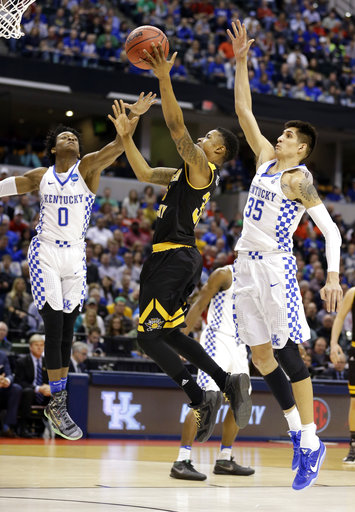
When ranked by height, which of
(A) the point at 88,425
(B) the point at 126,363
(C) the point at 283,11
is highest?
(C) the point at 283,11

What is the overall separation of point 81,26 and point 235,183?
640cm

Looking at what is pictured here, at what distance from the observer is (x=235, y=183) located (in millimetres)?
23594

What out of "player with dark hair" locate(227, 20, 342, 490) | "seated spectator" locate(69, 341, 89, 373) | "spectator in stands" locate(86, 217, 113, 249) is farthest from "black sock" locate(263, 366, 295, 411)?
"spectator in stands" locate(86, 217, 113, 249)

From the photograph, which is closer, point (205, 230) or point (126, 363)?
point (126, 363)

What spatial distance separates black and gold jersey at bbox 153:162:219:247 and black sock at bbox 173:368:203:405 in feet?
3.53

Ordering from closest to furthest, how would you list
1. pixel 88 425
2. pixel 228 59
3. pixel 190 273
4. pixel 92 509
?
pixel 92 509 < pixel 190 273 < pixel 88 425 < pixel 228 59

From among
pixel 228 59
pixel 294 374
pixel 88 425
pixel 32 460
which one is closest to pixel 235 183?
pixel 228 59

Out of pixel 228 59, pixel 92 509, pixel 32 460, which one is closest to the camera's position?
pixel 92 509

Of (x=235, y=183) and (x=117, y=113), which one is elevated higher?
(x=235, y=183)

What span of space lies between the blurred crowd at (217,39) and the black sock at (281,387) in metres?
14.8

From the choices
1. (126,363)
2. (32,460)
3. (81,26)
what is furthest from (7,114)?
(32,460)

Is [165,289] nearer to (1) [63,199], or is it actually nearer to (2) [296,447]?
(1) [63,199]

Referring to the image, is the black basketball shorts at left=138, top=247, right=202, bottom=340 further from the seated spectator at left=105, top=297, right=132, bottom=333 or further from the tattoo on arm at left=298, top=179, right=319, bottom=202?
the seated spectator at left=105, top=297, right=132, bottom=333

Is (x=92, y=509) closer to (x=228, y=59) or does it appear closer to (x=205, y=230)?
(x=205, y=230)
